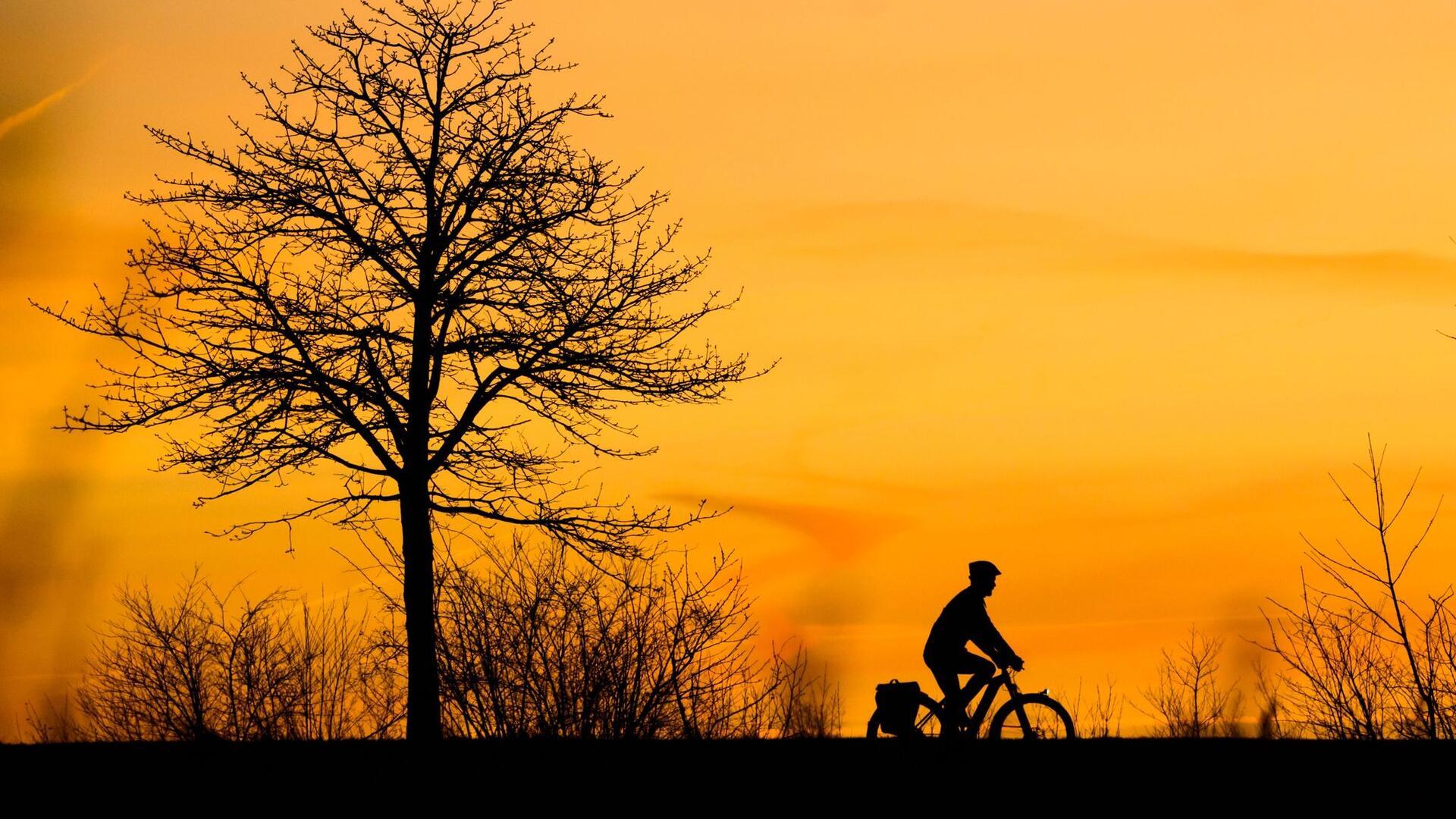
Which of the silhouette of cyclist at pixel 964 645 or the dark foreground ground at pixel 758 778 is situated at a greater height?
the silhouette of cyclist at pixel 964 645

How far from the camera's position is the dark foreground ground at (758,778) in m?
11.9

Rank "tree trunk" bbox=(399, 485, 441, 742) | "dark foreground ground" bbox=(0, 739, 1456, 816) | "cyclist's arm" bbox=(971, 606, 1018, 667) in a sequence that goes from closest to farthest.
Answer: "dark foreground ground" bbox=(0, 739, 1456, 816) → "cyclist's arm" bbox=(971, 606, 1018, 667) → "tree trunk" bbox=(399, 485, 441, 742)

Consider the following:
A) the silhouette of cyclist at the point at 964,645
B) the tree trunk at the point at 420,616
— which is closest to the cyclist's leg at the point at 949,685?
the silhouette of cyclist at the point at 964,645

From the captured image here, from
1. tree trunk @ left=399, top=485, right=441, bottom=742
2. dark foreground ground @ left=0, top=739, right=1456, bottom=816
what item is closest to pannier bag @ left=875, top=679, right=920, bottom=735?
dark foreground ground @ left=0, top=739, right=1456, bottom=816

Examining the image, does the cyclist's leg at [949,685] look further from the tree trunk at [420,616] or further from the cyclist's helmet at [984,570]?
the tree trunk at [420,616]

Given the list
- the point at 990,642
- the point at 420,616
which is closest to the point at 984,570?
the point at 990,642

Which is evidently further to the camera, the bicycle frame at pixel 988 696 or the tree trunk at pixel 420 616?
the tree trunk at pixel 420 616

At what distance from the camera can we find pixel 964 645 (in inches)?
524

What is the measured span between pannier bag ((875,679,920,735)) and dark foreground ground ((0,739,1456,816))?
0.16 metres

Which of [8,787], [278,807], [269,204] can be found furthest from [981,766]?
[269,204]

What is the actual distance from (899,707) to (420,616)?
599 centimetres

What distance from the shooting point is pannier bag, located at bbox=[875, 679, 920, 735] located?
44.3ft

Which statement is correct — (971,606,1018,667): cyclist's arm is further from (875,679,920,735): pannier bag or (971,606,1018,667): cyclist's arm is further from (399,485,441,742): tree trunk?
(399,485,441,742): tree trunk

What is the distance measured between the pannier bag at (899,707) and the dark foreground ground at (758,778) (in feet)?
0.51
